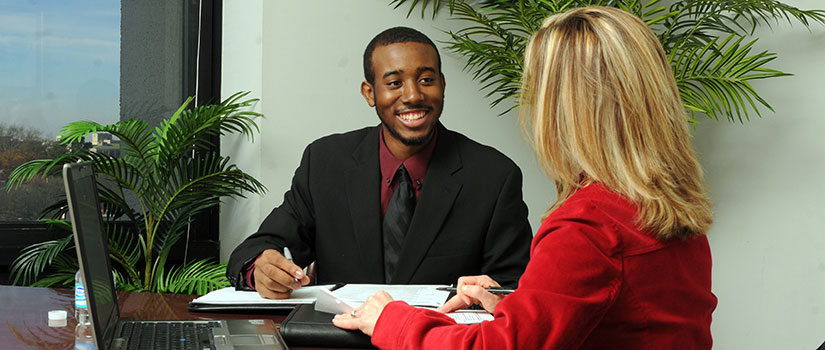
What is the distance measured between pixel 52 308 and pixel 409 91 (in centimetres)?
109

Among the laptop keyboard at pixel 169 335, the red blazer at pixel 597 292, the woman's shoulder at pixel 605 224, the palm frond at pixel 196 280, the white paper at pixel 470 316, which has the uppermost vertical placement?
the woman's shoulder at pixel 605 224

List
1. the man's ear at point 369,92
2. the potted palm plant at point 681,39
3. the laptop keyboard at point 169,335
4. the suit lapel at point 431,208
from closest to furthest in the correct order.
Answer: the laptop keyboard at point 169,335
the suit lapel at point 431,208
the man's ear at point 369,92
the potted palm plant at point 681,39

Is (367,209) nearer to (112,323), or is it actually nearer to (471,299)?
(471,299)

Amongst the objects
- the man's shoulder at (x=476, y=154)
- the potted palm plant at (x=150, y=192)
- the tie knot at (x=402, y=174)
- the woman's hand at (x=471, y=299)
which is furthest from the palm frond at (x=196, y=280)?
the woman's hand at (x=471, y=299)

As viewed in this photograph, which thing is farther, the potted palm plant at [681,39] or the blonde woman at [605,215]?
the potted palm plant at [681,39]

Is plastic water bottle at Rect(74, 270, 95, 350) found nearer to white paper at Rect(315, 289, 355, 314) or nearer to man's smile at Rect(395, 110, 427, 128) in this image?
white paper at Rect(315, 289, 355, 314)

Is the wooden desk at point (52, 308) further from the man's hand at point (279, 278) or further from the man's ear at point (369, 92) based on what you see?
the man's ear at point (369, 92)

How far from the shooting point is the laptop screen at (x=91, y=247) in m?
1.03

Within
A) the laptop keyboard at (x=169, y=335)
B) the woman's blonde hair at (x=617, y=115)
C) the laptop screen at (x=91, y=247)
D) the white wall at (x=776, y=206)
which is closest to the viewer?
the laptop screen at (x=91, y=247)

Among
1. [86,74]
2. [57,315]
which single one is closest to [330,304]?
[57,315]

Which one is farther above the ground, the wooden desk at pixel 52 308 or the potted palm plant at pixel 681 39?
the potted palm plant at pixel 681 39

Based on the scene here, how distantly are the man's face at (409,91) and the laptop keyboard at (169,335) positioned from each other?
955 mm

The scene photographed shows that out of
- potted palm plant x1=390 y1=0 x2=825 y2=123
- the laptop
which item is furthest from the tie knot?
potted palm plant x1=390 y1=0 x2=825 y2=123

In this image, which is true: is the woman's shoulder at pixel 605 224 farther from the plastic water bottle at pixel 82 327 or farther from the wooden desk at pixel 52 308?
the plastic water bottle at pixel 82 327
